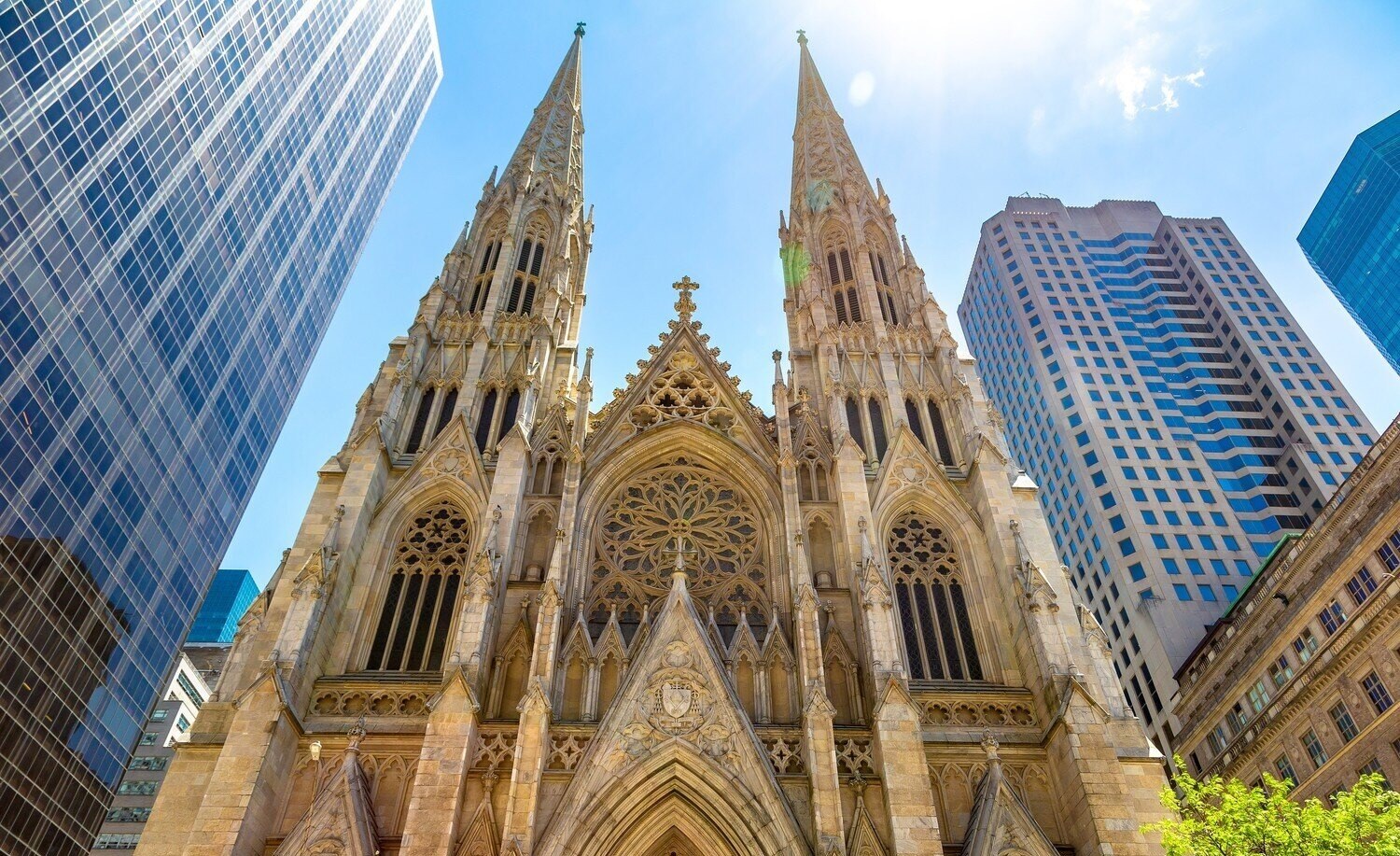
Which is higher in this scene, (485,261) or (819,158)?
(819,158)

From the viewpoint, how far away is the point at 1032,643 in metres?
21.1

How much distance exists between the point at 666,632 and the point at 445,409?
11758 mm

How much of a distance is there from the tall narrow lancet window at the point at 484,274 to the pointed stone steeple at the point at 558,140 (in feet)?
14.5

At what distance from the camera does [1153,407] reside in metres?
61.3

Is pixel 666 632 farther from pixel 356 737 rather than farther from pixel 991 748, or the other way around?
pixel 991 748

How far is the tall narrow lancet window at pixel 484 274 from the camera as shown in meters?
32.8

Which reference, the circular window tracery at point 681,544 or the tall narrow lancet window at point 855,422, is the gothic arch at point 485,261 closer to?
the circular window tracery at point 681,544

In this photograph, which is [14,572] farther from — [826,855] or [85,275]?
[826,855]

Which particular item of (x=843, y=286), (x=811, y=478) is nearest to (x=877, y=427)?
(x=811, y=478)

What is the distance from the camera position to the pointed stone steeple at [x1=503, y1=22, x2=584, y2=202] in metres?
39.9

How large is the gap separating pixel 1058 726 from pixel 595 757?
979 cm

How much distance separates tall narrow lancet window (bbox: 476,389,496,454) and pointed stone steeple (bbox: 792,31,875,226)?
1624 centimetres

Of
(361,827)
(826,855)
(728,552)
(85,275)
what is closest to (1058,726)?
(826,855)

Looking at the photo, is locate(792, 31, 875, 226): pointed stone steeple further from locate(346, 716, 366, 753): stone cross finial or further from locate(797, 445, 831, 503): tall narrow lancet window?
locate(346, 716, 366, 753): stone cross finial
